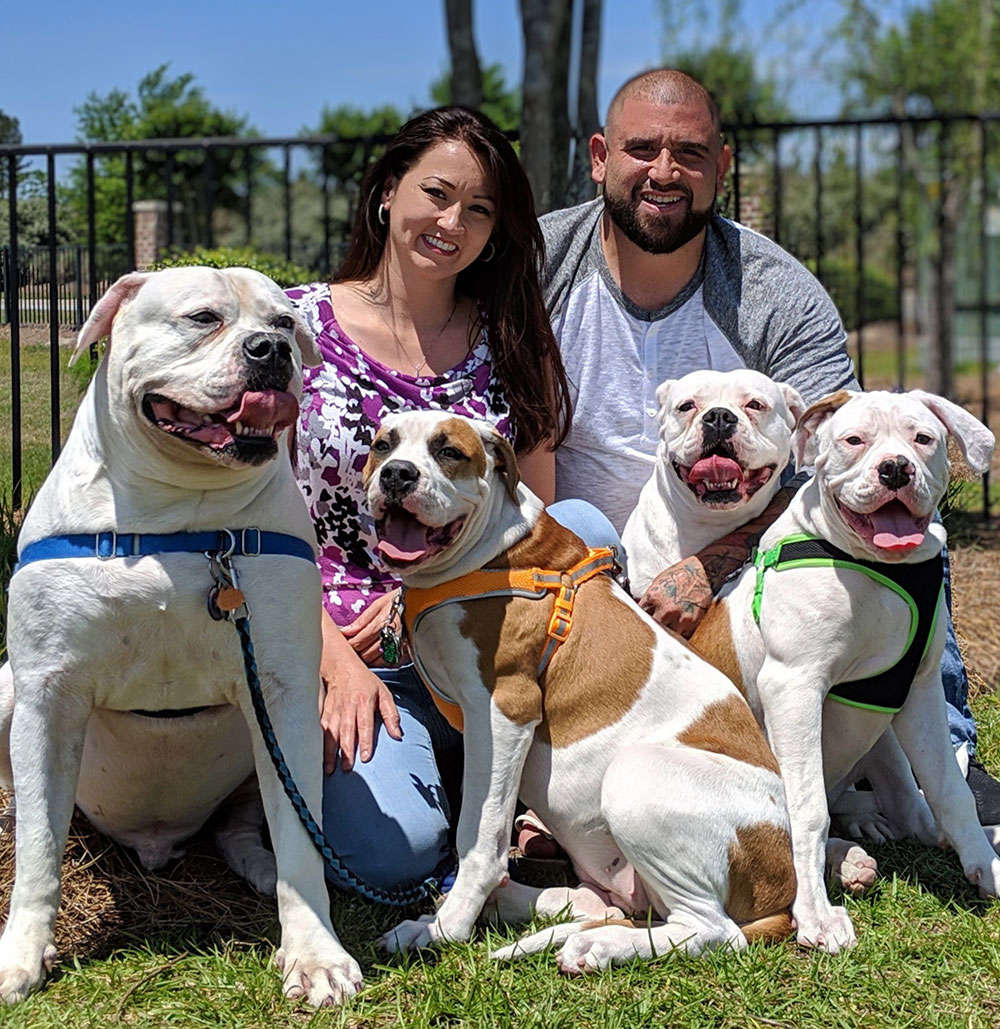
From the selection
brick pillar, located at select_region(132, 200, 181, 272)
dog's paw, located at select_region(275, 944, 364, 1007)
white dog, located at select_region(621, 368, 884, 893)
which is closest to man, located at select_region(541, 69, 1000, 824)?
white dog, located at select_region(621, 368, 884, 893)

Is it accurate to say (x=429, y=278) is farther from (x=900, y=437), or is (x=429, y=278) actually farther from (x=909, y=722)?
(x=909, y=722)

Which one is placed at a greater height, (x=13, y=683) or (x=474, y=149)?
(x=474, y=149)

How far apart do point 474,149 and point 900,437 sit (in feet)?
5.50

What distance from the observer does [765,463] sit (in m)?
3.85

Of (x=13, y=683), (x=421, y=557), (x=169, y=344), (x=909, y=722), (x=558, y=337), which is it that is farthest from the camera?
(x=558, y=337)

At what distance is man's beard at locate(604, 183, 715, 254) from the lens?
4.47 meters

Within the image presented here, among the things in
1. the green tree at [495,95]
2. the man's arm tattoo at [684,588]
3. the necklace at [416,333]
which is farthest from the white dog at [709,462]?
the green tree at [495,95]

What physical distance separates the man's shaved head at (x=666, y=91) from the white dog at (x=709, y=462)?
1.13 metres

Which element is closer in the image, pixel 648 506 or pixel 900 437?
pixel 900 437

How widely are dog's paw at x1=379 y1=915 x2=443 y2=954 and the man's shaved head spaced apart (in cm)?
294

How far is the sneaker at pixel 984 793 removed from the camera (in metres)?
4.03

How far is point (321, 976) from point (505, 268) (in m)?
2.42

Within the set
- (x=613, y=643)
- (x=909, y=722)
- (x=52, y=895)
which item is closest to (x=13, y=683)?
(x=52, y=895)

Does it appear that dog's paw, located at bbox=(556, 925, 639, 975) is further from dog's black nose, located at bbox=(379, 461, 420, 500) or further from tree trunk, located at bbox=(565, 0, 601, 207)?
tree trunk, located at bbox=(565, 0, 601, 207)
